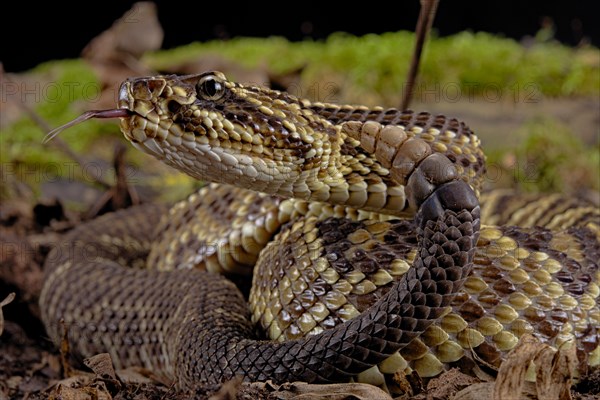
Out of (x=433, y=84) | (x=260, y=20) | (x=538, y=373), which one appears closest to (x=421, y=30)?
(x=538, y=373)

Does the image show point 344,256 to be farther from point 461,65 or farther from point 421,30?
point 461,65

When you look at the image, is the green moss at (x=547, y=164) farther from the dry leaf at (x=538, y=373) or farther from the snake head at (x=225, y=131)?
the dry leaf at (x=538, y=373)

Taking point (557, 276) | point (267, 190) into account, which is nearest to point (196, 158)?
point (267, 190)

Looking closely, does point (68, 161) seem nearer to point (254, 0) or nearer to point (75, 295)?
point (75, 295)

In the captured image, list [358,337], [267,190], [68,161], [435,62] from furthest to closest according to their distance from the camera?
[435,62], [68,161], [267,190], [358,337]

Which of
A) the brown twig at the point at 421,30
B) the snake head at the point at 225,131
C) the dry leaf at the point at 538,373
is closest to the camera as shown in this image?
the dry leaf at the point at 538,373

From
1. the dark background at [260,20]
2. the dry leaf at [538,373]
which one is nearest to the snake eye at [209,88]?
the dry leaf at [538,373]

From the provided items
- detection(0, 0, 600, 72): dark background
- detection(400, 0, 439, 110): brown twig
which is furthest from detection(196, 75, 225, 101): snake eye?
detection(0, 0, 600, 72): dark background
